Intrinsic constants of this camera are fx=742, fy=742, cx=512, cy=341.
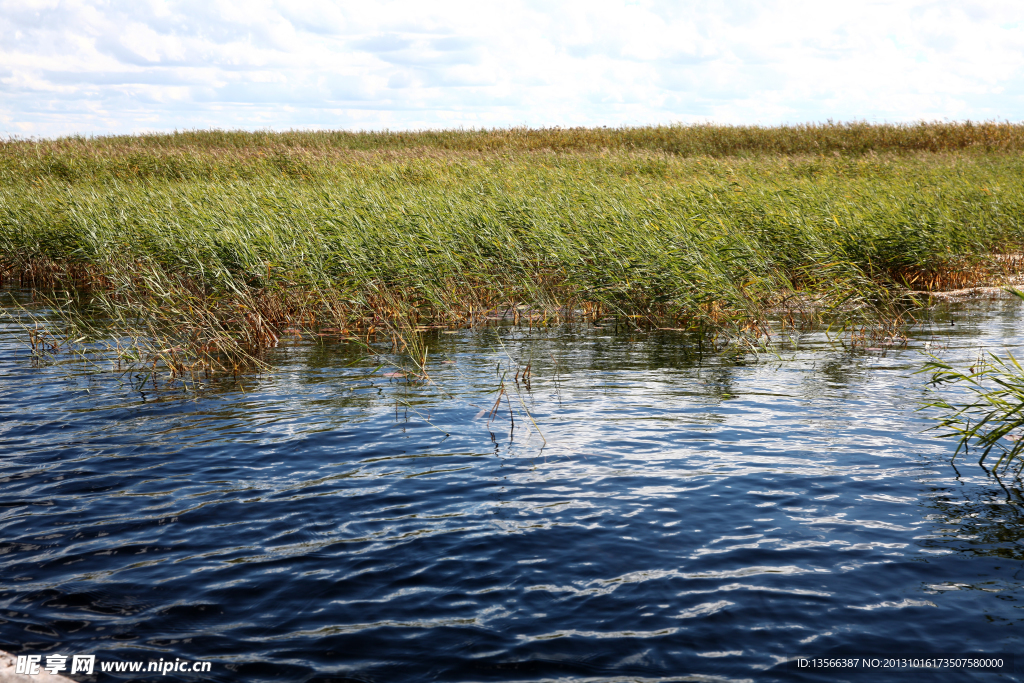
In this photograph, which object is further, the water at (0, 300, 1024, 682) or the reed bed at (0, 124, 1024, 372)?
the reed bed at (0, 124, 1024, 372)

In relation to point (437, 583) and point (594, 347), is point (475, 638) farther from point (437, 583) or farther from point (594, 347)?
point (594, 347)

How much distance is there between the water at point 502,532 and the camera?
4168 mm

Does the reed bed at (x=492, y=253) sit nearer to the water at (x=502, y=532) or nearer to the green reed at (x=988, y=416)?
the water at (x=502, y=532)

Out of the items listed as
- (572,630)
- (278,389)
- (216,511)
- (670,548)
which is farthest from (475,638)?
(278,389)

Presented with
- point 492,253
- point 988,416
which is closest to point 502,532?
point 988,416

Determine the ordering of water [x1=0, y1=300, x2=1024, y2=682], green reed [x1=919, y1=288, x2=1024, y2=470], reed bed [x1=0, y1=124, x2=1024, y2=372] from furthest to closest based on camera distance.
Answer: reed bed [x1=0, y1=124, x2=1024, y2=372]
green reed [x1=919, y1=288, x2=1024, y2=470]
water [x1=0, y1=300, x2=1024, y2=682]

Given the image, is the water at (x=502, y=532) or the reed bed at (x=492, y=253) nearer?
the water at (x=502, y=532)

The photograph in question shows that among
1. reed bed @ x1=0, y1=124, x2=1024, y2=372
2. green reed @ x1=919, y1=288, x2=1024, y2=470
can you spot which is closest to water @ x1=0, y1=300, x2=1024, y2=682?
green reed @ x1=919, y1=288, x2=1024, y2=470

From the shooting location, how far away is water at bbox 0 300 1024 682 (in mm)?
4168

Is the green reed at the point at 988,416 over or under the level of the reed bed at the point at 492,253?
under

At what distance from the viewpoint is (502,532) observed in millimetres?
5531

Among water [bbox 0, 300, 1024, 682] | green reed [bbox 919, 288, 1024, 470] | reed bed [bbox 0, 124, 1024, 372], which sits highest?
reed bed [bbox 0, 124, 1024, 372]

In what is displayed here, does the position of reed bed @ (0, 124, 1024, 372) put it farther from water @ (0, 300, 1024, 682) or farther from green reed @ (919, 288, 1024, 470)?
green reed @ (919, 288, 1024, 470)

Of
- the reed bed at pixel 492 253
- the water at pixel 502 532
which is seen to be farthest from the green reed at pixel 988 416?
the reed bed at pixel 492 253
